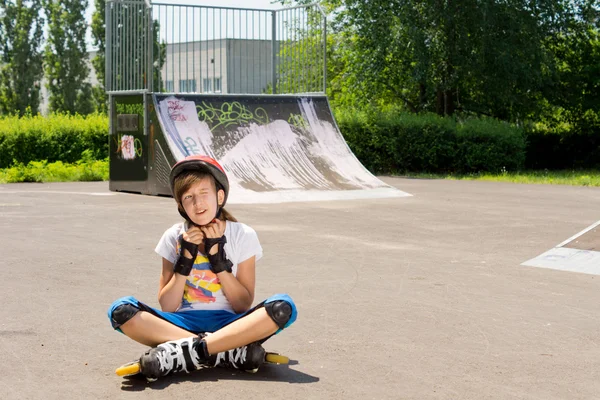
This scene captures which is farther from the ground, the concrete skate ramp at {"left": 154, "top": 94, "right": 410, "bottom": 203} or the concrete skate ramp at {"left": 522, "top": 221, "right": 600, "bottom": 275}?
the concrete skate ramp at {"left": 154, "top": 94, "right": 410, "bottom": 203}

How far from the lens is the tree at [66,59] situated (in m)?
53.6

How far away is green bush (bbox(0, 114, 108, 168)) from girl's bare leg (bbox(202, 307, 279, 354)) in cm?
2141

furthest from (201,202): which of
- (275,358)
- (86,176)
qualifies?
(86,176)

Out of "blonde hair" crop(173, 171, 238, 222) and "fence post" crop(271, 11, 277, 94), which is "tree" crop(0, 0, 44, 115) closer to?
"fence post" crop(271, 11, 277, 94)

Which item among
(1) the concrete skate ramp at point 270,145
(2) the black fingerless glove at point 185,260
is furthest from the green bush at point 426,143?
(2) the black fingerless glove at point 185,260

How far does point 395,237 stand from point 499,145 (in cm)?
1555

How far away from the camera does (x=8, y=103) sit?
52781mm

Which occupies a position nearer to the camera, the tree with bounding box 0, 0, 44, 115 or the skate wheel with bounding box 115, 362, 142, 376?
the skate wheel with bounding box 115, 362, 142, 376

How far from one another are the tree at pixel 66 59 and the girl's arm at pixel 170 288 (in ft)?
166

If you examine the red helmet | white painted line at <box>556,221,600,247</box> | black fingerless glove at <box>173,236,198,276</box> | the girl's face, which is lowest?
white painted line at <box>556,221,600,247</box>

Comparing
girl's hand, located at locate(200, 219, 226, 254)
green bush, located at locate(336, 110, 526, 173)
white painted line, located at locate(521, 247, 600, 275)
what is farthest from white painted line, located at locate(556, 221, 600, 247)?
green bush, located at locate(336, 110, 526, 173)

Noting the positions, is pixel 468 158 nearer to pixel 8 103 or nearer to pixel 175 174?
pixel 175 174

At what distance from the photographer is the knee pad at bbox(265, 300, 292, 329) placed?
4.51 meters

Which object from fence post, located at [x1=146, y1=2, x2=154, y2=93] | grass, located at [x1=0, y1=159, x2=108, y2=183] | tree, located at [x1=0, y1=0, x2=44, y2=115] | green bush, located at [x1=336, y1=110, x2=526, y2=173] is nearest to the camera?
fence post, located at [x1=146, y1=2, x2=154, y2=93]
